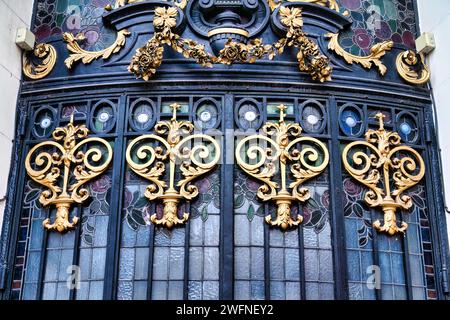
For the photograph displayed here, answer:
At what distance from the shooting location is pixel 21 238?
30.1ft

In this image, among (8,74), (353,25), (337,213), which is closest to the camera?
(337,213)

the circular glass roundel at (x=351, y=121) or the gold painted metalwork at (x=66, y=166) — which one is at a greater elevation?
the circular glass roundel at (x=351, y=121)

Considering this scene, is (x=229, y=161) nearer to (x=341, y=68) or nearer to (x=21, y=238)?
(x=341, y=68)

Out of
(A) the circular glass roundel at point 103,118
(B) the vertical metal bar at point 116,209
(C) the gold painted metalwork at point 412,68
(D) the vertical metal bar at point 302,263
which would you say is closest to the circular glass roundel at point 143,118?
(B) the vertical metal bar at point 116,209

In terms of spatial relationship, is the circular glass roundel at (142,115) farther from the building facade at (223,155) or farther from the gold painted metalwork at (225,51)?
the gold painted metalwork at (225,51)

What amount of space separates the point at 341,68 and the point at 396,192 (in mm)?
1554

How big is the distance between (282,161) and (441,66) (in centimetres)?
225

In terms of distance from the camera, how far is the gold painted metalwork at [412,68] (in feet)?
32.3

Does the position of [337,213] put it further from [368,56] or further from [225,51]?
[225,51]

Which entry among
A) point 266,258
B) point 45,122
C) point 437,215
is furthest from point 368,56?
point 45,122

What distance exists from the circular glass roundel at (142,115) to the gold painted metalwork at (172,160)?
15 centimetres

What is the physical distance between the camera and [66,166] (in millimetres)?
9273

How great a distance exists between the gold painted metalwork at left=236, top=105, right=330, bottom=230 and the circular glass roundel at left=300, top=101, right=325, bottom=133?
14 centimetres
